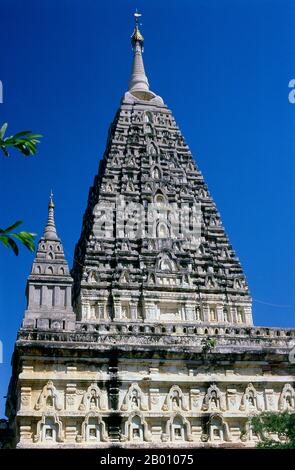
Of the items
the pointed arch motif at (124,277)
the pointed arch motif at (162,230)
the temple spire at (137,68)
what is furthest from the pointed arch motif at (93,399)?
the temple spire at (137,68)

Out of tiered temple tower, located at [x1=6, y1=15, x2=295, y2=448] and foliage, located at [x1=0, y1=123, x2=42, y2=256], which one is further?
tiered temple tower, located at [x1=6, y1=15, x2=295, y2=448]

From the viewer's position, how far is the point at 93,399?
2555 centimetres

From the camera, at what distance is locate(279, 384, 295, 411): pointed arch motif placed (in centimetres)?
2714

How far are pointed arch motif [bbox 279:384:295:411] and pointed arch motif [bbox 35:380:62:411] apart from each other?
31.4ft

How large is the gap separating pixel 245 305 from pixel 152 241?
261 inches

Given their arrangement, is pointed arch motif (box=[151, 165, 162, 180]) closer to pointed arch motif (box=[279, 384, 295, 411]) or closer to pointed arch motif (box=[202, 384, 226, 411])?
pointed arch motif (box=[202, 384, 226, 411])

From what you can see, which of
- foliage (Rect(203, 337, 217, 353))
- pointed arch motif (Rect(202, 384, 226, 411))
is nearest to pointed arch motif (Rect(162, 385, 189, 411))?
pointed arch motif (Rect(202, 384, 226, 411))

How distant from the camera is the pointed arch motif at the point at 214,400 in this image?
26.3 meters

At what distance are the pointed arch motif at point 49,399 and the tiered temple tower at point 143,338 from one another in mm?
55

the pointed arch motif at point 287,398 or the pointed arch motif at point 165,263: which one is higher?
the pointed arch motif at point 165,263

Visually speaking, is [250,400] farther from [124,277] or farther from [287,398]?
[124,277]

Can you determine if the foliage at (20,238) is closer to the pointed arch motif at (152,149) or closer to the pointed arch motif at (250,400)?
the pointed arch motif at (250,400)

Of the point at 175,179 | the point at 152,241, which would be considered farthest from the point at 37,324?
the point at 175,179
